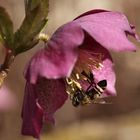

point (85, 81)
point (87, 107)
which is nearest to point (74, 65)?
point (85, 81)

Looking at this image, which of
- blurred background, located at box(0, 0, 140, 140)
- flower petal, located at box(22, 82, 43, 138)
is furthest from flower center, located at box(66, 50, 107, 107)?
blurred background, located at box(0, 0, 140, 140)

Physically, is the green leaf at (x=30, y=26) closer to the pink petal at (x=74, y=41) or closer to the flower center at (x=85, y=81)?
the pink petal at (x=74, y=41)

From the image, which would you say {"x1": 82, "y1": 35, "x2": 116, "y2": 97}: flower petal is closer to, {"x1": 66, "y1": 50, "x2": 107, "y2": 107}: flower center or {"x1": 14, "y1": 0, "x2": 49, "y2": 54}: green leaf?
{"x1": 66, "y1": 50, "x2": 107, "y2": 107}: flower center

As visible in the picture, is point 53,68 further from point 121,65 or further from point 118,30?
point 121,65

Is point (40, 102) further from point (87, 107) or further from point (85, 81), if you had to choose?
point (87, 107)

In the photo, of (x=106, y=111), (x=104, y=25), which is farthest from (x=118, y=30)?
(x=106, y=111)

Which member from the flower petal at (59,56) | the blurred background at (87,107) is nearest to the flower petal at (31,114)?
the flower petal at (59,56)
